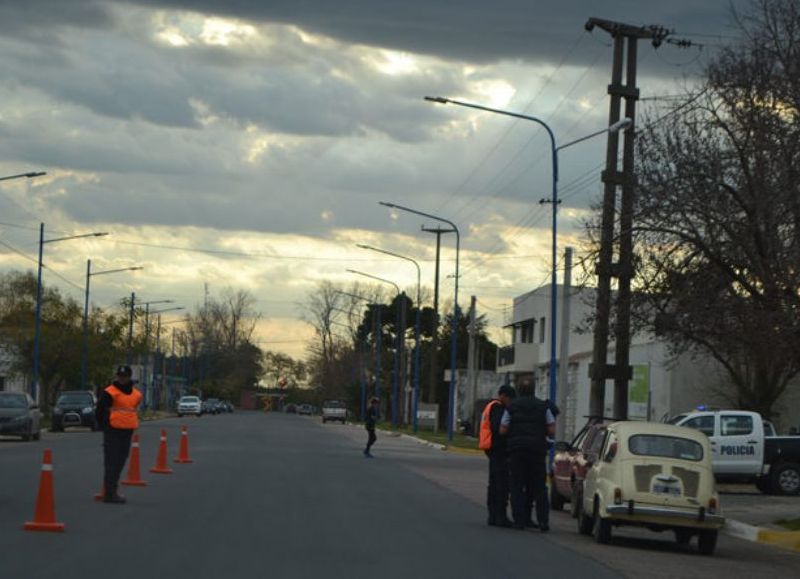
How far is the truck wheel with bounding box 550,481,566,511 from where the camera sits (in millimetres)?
23750

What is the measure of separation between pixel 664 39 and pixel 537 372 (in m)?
40.5

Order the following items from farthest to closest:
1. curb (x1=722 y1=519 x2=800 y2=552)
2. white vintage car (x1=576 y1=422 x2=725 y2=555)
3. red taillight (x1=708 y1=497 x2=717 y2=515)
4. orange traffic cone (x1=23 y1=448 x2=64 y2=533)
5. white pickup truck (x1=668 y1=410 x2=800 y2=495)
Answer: white pickup truck (x1=668 y1=410 x2=800 y2=495), curb (x1=722 y1=519 x2=800 y2=552), red taillight (x1=708 y1=497 x2=717 y2=515), white vintage car (x1=576 y1=422 x2=725 y2=555), orange traffic cone (x1=23 y1=448 x2=64 y2=533)

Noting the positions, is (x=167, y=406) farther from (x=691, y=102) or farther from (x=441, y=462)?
(x=691, y=102)

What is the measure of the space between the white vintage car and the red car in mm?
1591

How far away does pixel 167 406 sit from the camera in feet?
483

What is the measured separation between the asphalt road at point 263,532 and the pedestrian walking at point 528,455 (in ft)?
1.35

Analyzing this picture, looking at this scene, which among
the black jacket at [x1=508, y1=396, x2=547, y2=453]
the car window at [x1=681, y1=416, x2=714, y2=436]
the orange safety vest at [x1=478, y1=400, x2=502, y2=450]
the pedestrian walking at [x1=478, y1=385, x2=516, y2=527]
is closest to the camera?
the black jacket at [x1=508, y1=396, x2=547, y2=453]

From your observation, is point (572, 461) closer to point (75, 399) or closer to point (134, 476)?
point (134, 476)

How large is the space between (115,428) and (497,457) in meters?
5.11

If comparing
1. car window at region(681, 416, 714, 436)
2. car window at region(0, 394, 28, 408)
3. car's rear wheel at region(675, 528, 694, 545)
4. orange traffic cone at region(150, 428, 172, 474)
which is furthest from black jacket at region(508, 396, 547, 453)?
car window at region(0, 394, 28, 408)

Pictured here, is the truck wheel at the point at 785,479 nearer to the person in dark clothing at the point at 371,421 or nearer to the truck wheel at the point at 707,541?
the person in dark clothing at the point at 371,421

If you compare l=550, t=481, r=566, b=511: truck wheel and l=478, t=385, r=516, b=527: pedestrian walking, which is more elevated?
l=478, t=385, r=516, b=527: pedestrian walking

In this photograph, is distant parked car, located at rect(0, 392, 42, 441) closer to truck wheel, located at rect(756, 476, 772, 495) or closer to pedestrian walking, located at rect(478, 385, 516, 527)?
truck wheel, located at rect(756, 476, 772, 495)

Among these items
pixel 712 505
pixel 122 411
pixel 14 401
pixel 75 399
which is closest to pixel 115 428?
pixel 122 411
